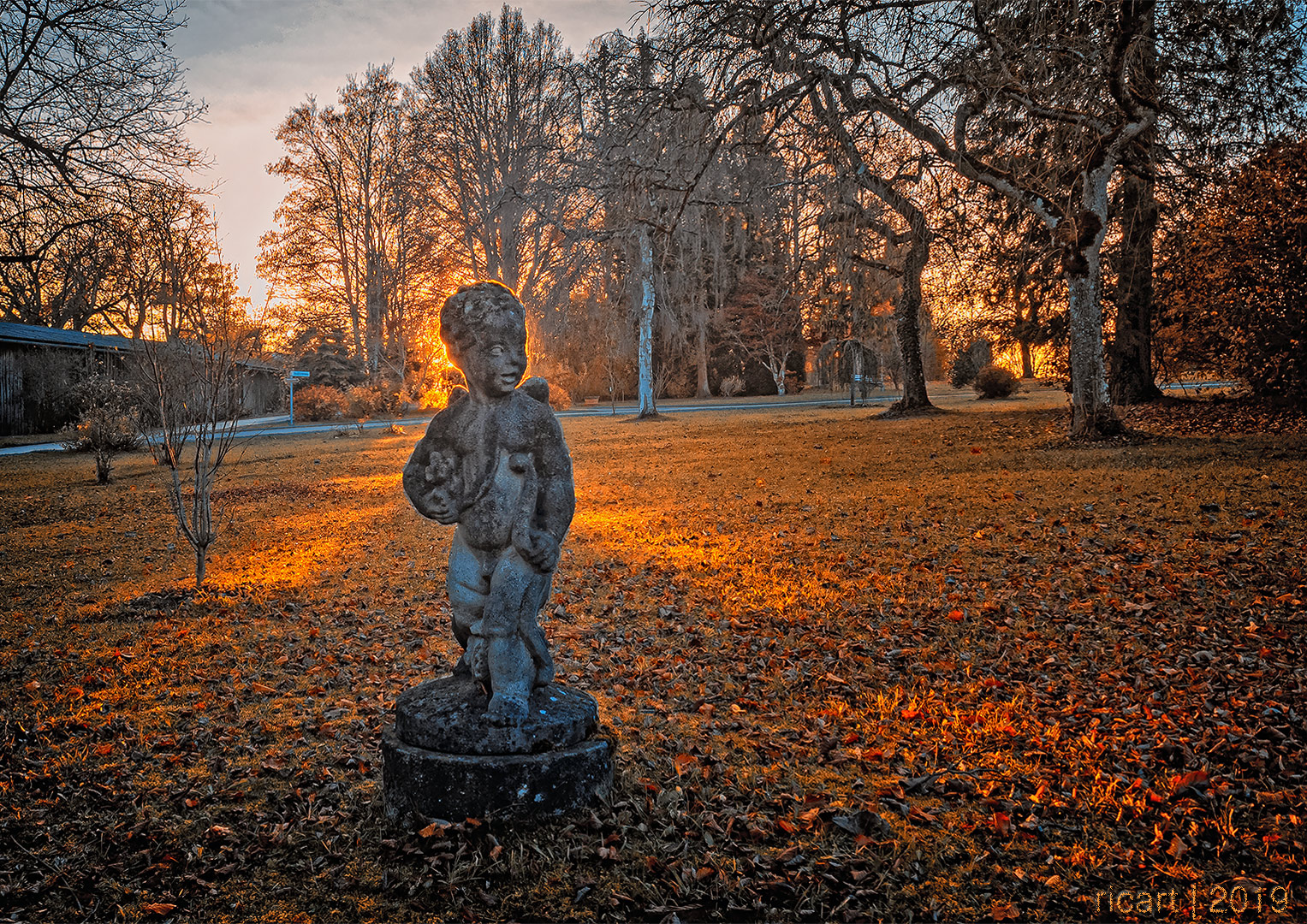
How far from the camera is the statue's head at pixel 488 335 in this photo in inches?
128

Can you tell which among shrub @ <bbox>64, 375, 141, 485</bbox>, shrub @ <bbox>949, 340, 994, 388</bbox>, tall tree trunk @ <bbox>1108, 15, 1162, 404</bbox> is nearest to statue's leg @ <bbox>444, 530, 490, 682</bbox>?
tall tree trunk @ <bbox>1108, 15, 1162, 404</bbox>

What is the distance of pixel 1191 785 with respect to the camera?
3.34 m

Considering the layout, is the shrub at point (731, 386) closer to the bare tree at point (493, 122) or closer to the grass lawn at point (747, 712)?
the bare tree at point (493, 122)

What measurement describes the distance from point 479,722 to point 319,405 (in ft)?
103

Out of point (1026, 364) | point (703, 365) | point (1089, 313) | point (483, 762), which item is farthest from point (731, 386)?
point (483, 762)

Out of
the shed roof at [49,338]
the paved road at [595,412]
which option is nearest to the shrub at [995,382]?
the paved road at [595,412]

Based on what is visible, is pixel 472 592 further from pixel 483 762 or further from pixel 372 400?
pixel 372 400

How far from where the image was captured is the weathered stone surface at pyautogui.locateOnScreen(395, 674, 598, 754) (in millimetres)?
3121

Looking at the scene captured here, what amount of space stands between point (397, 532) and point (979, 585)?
724cm

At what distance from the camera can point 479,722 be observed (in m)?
3.13

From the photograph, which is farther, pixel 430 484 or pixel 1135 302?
pixel 1135 302

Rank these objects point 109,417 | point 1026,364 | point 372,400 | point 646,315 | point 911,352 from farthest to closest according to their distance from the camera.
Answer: point 1026,364, point 372,400, point 646,315, point 911,352, point 109,417

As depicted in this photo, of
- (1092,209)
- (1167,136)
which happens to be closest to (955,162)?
(1092,209)

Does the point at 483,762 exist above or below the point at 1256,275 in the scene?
below
